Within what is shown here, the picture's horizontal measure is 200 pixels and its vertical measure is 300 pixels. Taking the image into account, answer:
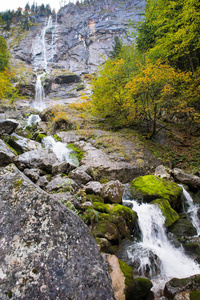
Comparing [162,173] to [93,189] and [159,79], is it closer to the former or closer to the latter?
[93,189]

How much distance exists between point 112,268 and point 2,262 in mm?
2240

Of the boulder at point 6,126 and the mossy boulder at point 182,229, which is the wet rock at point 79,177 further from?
the boulder at point 6,126

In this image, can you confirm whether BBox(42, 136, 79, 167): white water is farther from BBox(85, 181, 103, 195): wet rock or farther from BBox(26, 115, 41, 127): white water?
BBox(26, 115, 41, 127): white water

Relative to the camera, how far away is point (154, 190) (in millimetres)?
7375

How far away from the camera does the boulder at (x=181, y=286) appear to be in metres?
3.28

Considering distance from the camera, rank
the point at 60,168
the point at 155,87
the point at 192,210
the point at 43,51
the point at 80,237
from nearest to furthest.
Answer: the point at 80,237
the point at 192,210
the point at 60,168
the point at 155,87
the point at 43,51

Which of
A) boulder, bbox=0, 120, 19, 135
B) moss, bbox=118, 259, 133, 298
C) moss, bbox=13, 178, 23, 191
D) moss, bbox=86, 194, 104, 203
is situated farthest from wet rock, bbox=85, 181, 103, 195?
boulder, bbox=0, 120, 19, 135

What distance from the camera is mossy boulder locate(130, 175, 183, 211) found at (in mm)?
7180

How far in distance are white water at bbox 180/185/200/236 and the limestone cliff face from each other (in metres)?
54.4

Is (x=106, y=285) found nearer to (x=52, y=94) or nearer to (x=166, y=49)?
(x=166, y=49)

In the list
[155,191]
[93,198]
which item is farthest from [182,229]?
[93,198]

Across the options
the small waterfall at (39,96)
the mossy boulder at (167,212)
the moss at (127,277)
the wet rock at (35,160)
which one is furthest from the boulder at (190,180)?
the small waterfall at (39,96)

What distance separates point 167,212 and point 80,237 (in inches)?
215

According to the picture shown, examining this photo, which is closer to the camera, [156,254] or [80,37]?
[156,254]
